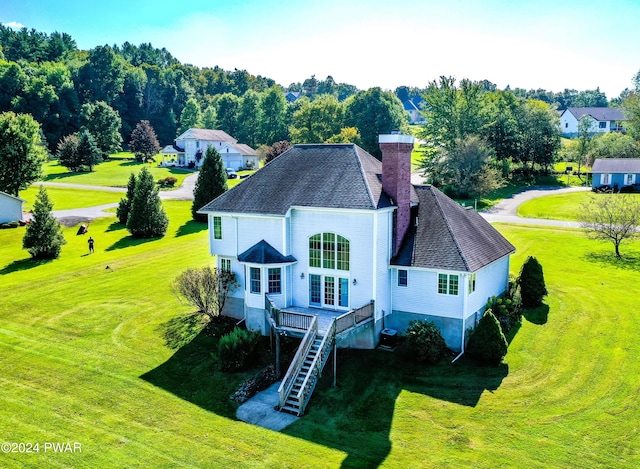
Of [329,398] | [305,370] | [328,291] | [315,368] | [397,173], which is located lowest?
[329,398]

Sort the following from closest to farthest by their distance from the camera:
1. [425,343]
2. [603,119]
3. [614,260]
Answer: [425,343] → [614,260] → [603,119]

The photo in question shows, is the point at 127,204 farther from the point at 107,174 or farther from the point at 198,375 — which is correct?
the point at 107,174

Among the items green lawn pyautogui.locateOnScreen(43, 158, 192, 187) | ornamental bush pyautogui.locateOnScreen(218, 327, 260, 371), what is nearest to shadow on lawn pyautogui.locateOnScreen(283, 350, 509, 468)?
ornamental bush pyautogui.locateOnScreen(218, 327, 260, 371)

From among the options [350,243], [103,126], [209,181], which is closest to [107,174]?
[103,126]

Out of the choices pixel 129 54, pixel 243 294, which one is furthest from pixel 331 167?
pixel 129 54

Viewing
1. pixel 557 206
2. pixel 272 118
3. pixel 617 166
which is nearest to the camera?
pixel 557 206

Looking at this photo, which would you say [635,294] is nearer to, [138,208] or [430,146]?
[138,208]

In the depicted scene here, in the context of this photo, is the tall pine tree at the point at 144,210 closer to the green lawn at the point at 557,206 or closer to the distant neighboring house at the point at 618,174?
the green lawn at the point at 557,206
